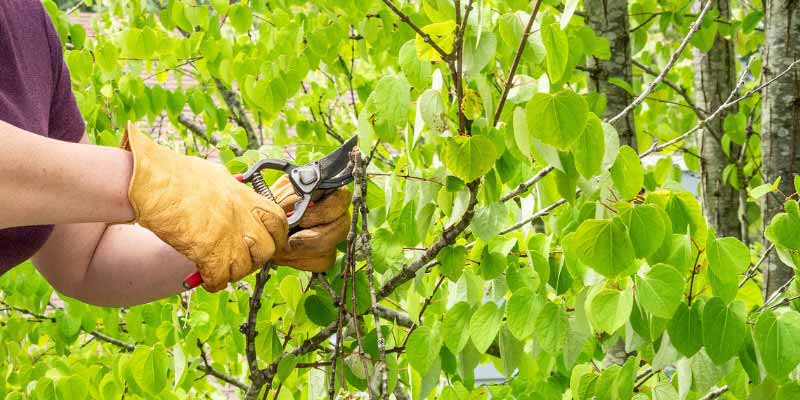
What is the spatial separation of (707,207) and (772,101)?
36.1 inches

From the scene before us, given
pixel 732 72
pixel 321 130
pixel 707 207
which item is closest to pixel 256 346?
pixel 321 130

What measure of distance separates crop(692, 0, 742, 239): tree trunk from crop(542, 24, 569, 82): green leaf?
7.69 ft

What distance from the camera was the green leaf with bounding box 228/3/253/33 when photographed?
2.74 meters

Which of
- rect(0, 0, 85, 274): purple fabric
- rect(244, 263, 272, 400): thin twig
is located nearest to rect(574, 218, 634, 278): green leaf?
rect(244, 263, 272, 400): thin twig

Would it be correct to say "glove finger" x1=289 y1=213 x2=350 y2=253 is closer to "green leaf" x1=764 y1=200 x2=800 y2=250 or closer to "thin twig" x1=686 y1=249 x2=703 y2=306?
"thin twig" x1=686 y1=249 x2=703 y2=306

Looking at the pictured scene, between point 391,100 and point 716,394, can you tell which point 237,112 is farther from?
point 391,100

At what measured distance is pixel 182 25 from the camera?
288 centimetres

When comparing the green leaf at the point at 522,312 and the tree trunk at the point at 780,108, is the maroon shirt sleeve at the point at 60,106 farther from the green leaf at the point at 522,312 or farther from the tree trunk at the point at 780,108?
the tree trunk at the point at 780,108

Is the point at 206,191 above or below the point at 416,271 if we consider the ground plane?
above

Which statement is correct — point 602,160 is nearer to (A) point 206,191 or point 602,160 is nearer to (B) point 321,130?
(A) point 206,191

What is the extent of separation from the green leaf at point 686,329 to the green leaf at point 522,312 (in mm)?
211

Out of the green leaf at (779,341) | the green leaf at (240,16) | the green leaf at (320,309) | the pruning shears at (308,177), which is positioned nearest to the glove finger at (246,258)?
the pruning shears at (308,177)

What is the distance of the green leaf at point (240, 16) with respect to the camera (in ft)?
8.99

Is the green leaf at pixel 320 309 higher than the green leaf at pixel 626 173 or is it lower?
lower
